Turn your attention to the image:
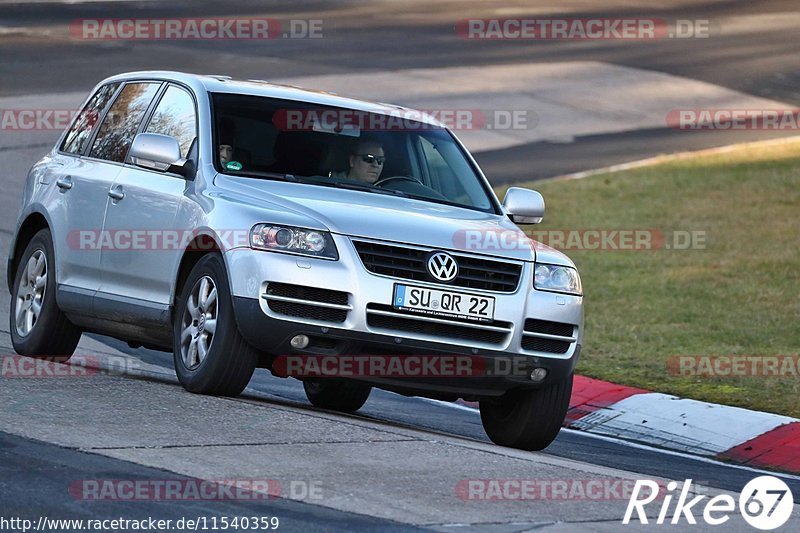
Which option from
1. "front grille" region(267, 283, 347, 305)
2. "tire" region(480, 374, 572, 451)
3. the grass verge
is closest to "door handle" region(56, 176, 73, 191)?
"front grille" region(267, 283, 347, 305)

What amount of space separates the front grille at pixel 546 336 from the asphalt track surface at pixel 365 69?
1.92 feet

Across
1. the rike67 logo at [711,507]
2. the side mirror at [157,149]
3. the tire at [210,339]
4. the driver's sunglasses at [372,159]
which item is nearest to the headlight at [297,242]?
the tire at [210,339]

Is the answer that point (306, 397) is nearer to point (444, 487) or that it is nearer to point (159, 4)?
point (444, 487)

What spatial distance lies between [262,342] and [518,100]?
19.8 m

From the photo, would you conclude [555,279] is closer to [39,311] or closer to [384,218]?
[384,218]

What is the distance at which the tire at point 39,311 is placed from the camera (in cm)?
1012

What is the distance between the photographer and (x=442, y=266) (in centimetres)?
836

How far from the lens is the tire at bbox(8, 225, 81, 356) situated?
10117 mm

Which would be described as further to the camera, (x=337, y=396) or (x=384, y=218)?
(x=337, y=396)

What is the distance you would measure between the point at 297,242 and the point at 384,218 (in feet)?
1.70

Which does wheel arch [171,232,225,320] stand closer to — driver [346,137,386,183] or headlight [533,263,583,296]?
driver [346,137,386,183]

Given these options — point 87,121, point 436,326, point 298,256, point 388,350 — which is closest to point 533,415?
point 436,326

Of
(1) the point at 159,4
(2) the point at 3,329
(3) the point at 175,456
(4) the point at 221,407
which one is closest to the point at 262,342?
(4) the point at 221,407

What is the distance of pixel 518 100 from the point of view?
27.6m
